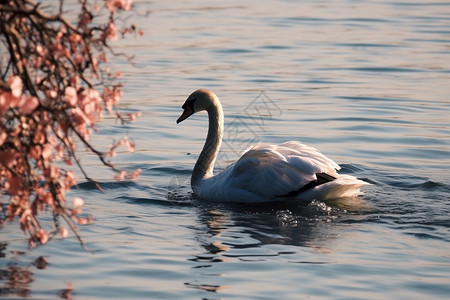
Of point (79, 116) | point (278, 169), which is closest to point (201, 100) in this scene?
point (278, 169)

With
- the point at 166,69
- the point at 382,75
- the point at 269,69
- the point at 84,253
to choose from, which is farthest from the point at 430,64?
the point at 84,253

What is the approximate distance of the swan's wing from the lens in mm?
9445

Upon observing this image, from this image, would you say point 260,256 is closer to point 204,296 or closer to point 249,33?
point 204,296

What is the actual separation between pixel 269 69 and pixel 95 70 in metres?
11.5

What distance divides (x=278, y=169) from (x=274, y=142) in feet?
9.33

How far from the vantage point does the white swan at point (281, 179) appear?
940cm

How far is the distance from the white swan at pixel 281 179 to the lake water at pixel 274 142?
0.49 feet

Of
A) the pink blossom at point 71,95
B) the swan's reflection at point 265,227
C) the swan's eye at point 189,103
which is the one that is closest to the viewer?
the pink blossom at point 71,95

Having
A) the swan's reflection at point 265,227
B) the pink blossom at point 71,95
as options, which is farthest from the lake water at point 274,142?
the pink blossom at point 71,95

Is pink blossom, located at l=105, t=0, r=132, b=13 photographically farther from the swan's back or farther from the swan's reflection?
the swan's back

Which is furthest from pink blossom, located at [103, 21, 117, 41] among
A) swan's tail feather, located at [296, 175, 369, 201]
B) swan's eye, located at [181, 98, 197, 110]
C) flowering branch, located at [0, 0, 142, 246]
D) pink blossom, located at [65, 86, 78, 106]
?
swan's eye, located at [181, 98, 197, 110]

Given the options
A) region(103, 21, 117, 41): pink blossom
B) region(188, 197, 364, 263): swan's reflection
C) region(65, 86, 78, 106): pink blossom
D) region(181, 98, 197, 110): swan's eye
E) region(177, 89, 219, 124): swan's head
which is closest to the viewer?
region(65, 86, 78, 106): pink blossom

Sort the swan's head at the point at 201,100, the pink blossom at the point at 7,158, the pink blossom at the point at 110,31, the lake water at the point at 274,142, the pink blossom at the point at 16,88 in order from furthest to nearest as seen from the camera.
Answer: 1. the swan's head at the point at 201,100
2. the lake water at the point at 274,142
3. the pink blossom at the point at 110,31
4. the pink blossom at the point at 7,158
5. the pink blossom at the point at 16,88

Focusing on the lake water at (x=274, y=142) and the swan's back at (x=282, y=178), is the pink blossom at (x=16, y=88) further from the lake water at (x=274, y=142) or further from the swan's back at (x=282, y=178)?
the swan's back at (x=282, y=178)
